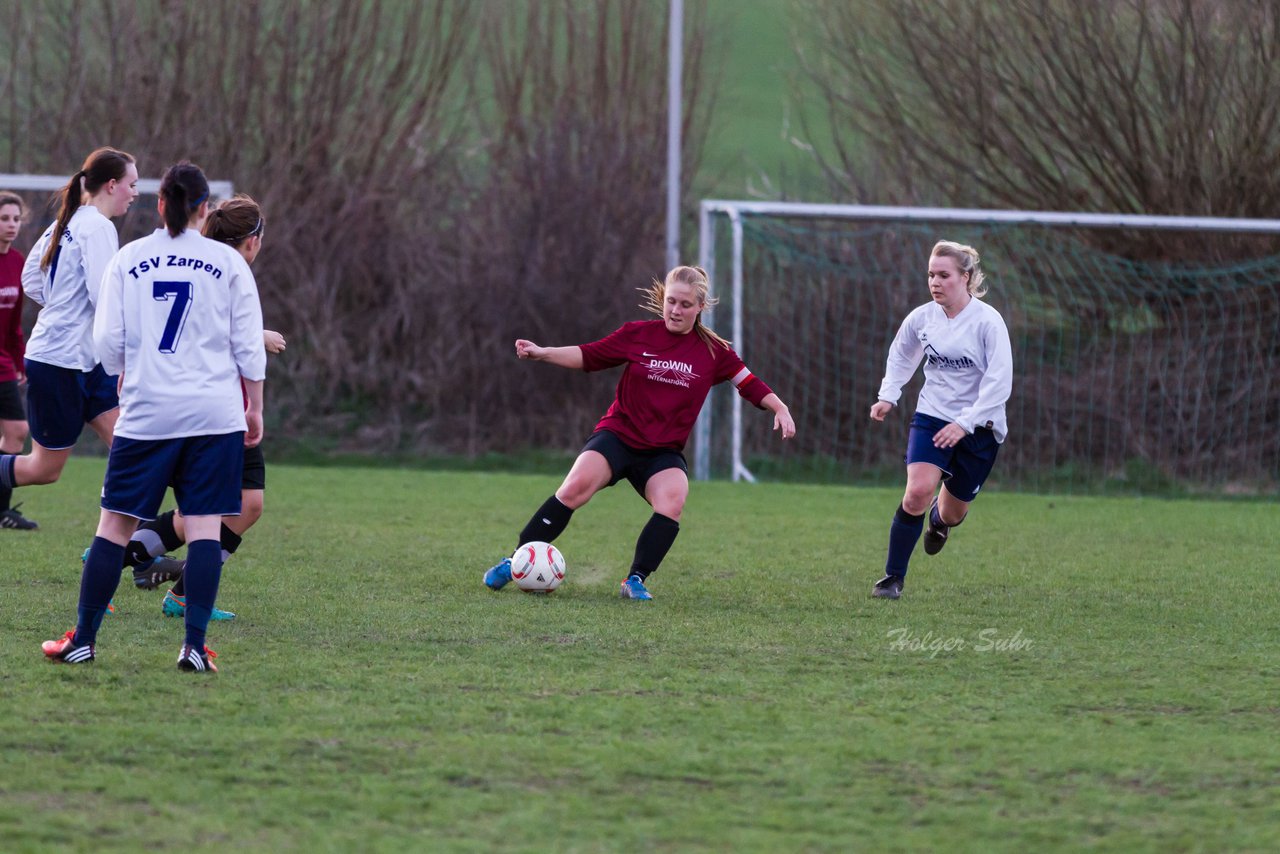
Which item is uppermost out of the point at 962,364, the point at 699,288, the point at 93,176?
the point at 93,176

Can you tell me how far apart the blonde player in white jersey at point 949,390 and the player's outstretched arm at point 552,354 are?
1.31m

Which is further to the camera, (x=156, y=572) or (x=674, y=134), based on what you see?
(x=674, y=134)

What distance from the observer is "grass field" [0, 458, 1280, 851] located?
3125 millimetres

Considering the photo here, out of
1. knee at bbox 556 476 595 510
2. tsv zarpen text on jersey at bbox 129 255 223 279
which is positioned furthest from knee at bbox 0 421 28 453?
tsv zarpen text on jersey at bbox 129 255 223 279

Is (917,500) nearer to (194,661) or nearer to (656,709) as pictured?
(656,709)

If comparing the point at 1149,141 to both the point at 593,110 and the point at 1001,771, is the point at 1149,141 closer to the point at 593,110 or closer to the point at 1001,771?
the point at 593,110

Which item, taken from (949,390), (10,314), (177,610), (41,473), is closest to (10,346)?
(10,314)

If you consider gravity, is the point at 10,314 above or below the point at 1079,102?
below

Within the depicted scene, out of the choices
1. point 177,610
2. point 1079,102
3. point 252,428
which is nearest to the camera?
point 252,428

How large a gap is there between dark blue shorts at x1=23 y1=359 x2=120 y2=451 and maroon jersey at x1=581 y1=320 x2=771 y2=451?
2206 millimetres

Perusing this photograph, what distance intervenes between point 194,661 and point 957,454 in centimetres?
350

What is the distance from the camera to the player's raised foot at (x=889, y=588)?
6250 mm

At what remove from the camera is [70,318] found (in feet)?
20.7

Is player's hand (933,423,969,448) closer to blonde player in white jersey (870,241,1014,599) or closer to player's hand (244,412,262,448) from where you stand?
blonde player in white jersey (870,241,1014,599)
